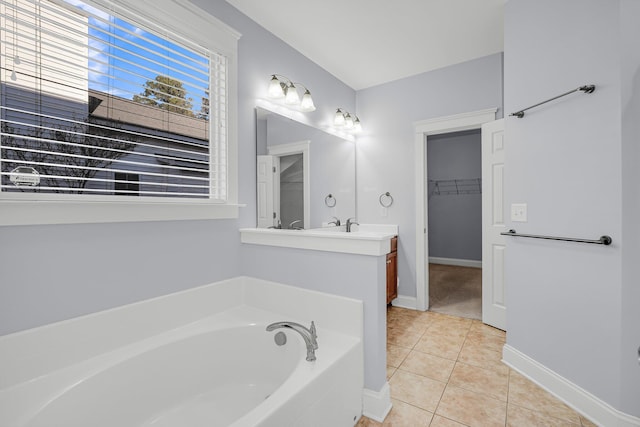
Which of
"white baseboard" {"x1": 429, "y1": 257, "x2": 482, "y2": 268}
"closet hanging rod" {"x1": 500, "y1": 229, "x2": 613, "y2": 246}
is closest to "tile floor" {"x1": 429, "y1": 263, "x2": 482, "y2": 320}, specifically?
"white baseboard" {"x1": 429, "y1": 257, "x2": 482, "y2": 268}

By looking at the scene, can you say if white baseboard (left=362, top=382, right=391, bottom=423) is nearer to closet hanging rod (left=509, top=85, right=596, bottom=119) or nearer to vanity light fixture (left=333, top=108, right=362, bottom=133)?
closet hanging rod (left=509, top=85, right=596, bottom=119)

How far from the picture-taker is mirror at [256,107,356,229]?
246 centimetres

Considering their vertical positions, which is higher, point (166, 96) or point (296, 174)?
point (166, 96)

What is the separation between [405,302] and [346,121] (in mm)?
2185

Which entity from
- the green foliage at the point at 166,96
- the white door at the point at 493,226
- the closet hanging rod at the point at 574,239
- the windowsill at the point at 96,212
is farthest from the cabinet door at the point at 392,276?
the green foliage at the point at 166,96

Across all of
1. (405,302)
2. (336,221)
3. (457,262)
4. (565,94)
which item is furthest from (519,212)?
(457,262)

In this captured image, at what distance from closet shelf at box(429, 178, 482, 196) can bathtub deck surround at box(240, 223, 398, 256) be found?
4.48 m

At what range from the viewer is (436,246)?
6.33 meters

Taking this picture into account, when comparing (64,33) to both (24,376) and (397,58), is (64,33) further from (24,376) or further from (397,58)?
(397,58)

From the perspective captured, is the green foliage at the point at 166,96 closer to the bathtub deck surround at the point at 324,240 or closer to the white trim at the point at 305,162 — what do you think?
the white trim at the point at 305,162

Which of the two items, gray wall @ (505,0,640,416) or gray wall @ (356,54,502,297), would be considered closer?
gray wall @ (505,0,640,416)

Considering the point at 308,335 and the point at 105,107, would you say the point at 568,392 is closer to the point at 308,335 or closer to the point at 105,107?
the point at 308,335

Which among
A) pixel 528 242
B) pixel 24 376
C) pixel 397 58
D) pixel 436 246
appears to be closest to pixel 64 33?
pixel 24 376

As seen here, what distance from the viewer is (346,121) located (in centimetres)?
351
